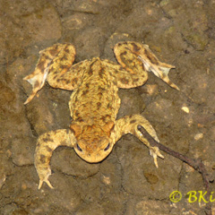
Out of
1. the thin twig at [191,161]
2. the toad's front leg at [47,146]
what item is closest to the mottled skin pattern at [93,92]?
the toad's front leg at [47,146]

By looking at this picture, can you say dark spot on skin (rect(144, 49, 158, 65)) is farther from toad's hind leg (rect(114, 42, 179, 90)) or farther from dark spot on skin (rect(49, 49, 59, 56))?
dark spot on skin (rect(49, 49, 59, 56))

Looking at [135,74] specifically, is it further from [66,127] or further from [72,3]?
[72,3]

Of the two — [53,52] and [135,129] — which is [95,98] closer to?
[135,129]

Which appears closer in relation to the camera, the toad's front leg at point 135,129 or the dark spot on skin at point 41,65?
the toad's front leg at point 135,129

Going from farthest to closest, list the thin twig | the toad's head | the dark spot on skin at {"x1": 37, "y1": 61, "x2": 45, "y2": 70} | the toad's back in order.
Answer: the dark spot on skin at {"x1": 37, "y1": 61, "x2": 45, "y2": 70}
the toad's back
the thin twig
the toad's head

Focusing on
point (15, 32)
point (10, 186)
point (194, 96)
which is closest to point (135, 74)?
point (194, 96)

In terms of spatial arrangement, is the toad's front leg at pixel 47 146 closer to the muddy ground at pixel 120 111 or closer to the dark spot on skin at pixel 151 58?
the muddy ground at pixel 120 111

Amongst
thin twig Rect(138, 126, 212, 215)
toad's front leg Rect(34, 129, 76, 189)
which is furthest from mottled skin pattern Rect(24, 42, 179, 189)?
thin twig Rect(138, 126, 212, 215)
